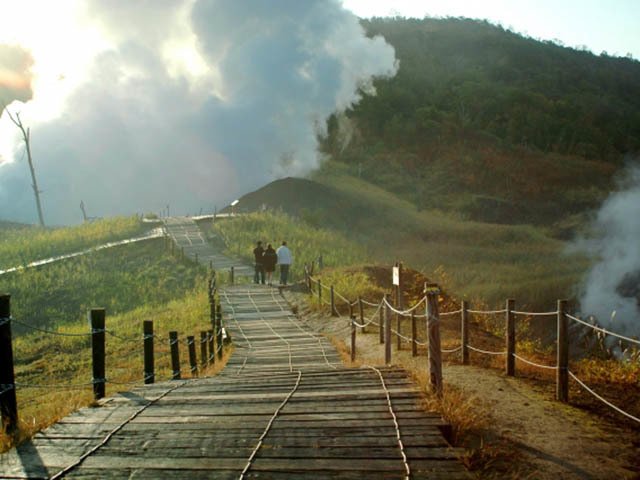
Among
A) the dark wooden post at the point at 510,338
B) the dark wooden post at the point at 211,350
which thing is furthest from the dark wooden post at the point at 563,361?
the dark wooden post at the point at 211,350

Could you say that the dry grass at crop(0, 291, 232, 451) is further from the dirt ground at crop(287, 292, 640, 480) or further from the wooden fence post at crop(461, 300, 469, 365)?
the dirt ground at crop(287, 292, 640, 480)

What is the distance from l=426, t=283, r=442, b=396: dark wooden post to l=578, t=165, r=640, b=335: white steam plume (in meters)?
12.5

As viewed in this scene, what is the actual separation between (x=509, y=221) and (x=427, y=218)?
28.4ft

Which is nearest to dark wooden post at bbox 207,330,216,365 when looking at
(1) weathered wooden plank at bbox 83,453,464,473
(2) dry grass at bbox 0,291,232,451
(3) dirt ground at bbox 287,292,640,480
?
(2) dry grass at bbox 0,291,232,451

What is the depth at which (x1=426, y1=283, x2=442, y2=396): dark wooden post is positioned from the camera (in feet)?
19.8

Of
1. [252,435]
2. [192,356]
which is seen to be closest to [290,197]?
[192,356]

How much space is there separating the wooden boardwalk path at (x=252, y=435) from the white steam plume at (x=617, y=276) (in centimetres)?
1373

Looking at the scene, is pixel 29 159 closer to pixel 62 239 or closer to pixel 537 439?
pixel 62 239

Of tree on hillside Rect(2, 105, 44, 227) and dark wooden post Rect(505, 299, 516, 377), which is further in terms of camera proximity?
tree on hillside Rect(2, 105, 44, 227)

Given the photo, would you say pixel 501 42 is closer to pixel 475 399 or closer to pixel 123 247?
pixel 123 247

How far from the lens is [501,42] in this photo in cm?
11819

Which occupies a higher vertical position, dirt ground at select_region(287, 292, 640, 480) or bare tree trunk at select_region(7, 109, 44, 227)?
bare tree trunk at select_region(7, 109, 44, 227)

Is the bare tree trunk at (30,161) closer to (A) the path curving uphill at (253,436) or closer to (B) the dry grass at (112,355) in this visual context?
(B) the dry grass at (112,355)

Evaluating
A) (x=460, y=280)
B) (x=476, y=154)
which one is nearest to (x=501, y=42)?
(x=476, y=154)
